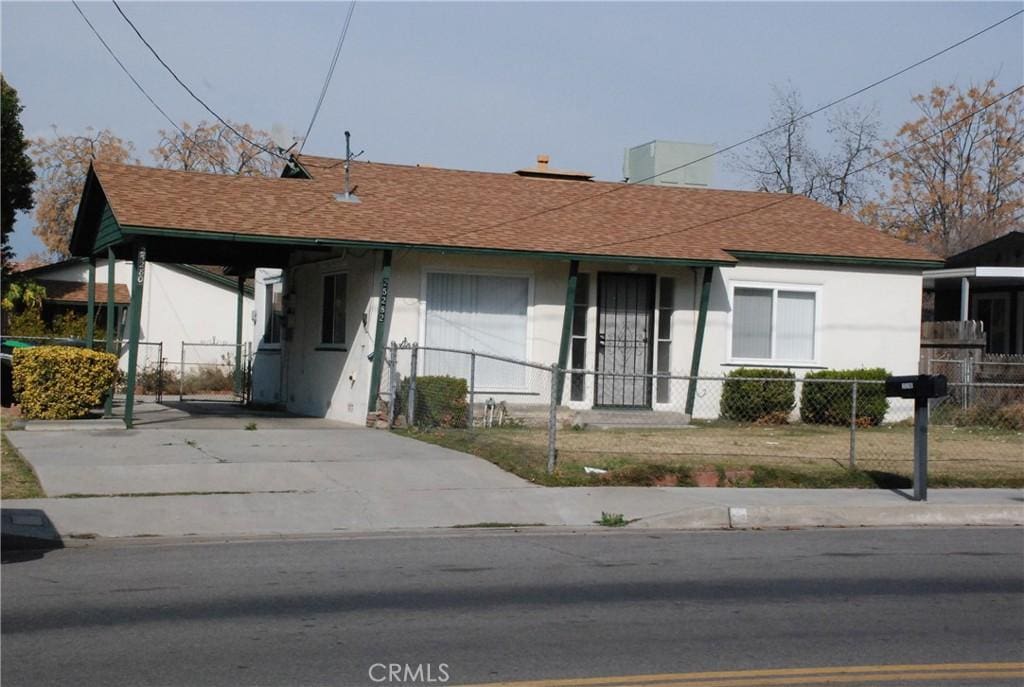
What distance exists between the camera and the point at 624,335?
70.8 ft

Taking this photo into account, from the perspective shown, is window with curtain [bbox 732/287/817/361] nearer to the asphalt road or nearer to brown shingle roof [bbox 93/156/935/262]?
brown shingle roof [bbox 93/156/935/262]

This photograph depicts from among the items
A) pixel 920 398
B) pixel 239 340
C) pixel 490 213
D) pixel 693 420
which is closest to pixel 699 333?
pixel 693 420

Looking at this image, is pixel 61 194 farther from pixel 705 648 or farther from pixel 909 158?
pixel 705 648

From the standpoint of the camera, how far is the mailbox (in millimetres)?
13125

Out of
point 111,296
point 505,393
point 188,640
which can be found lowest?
point 188,640

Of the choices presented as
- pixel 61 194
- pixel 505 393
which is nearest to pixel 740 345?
pixel 505 393

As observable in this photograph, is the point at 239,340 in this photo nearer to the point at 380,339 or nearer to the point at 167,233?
the point at 380,339

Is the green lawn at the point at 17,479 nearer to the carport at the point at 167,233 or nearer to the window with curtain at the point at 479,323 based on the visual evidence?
the carport at the point at 167,233

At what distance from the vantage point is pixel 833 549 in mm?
11086

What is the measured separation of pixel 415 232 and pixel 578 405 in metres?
4.23

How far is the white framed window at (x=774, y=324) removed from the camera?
22.2 meters

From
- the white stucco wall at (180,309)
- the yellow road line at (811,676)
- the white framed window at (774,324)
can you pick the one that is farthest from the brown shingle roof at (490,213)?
the white stucco wall at (180,309)

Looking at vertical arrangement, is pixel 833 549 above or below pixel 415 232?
below

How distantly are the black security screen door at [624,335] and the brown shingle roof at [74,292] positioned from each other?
1748 centimetres
